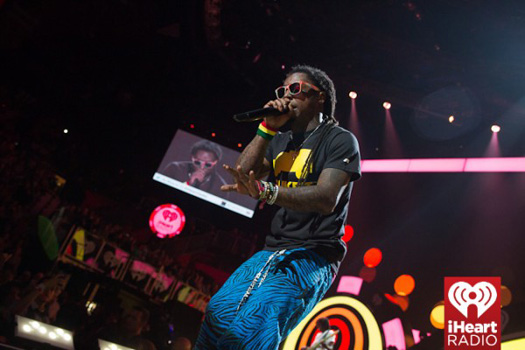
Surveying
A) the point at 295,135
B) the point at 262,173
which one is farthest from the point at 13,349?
the point at 295,135

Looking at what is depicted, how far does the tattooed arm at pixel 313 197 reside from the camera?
1.68 m

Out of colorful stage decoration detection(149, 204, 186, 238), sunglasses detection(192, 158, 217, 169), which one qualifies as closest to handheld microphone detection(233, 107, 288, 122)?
sunglasses detection(192, 158, 217, 169)

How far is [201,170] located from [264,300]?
10.0m

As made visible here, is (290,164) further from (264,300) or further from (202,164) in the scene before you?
(202,164)

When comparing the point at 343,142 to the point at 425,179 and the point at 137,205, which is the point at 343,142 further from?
the point at 137,205

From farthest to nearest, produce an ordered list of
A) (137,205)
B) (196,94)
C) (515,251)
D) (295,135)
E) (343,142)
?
(137,205), (196,94), (515,251), (295,135), (343,142)

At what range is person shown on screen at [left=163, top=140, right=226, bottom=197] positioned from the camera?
1124 centimetres

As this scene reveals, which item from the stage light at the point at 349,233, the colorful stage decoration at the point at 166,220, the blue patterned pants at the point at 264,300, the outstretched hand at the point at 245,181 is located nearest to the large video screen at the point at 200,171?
the colorful stage decoration at the point at 166,220

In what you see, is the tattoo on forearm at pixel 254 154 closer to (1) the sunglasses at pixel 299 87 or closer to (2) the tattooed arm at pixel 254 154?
(2) the tattooed arm at pixel 254 154

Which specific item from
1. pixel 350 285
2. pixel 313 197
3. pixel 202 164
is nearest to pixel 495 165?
pixel 350 285

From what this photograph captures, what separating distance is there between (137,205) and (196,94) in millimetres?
Result: 6291

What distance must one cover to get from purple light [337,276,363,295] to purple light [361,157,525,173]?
2.09 metres

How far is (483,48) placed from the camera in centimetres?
681

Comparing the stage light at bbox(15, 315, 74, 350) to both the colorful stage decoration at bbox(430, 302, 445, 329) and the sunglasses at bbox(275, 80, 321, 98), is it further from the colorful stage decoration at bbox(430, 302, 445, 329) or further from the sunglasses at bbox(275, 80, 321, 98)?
the colorful stage decoration at bbox(430, 302, 445, 329)
